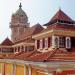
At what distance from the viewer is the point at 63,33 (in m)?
29.3

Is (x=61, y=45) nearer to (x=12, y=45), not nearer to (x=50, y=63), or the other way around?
(x=50, y=63)

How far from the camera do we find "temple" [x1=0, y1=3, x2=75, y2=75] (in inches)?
612

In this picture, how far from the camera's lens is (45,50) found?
30500mm

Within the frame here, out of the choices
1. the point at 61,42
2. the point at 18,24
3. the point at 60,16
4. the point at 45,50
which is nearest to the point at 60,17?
→ the point at 60,16

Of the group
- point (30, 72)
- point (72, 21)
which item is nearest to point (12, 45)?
point (72, 21)

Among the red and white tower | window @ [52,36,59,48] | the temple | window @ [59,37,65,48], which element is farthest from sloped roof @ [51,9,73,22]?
the red and white tower

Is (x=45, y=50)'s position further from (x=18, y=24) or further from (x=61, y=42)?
(x=18, y=24)

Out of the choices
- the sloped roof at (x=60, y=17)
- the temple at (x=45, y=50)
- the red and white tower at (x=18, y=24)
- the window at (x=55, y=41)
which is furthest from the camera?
the red and white tower at (x=18, y=24)

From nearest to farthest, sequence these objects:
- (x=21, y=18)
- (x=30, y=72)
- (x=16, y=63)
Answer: (x=30, y=72), (x=16, y=63), (x=21, y=18)

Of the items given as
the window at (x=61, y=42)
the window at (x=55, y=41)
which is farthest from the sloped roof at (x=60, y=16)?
the window at (x=55, y=41)

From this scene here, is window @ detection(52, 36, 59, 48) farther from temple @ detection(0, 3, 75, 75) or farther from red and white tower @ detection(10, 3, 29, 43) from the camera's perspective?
red and white tower @ detection(10, 3, 29, 43)

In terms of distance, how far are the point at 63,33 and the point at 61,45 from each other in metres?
1.68

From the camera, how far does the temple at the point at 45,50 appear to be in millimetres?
15538

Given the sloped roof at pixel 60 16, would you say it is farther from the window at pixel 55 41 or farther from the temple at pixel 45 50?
the window at pixel 55 41
